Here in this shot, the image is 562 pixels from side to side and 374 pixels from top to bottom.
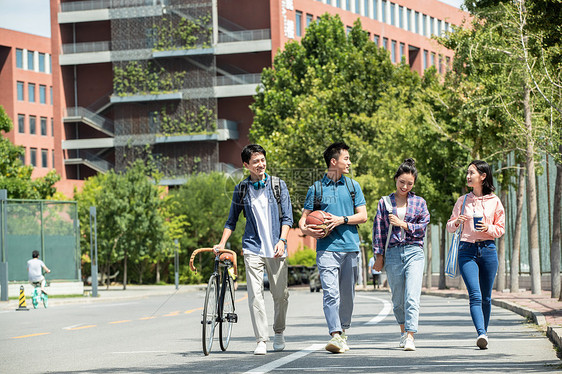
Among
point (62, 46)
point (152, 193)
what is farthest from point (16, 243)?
point (62, 46)

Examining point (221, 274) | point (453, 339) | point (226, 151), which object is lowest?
point (453, 339)

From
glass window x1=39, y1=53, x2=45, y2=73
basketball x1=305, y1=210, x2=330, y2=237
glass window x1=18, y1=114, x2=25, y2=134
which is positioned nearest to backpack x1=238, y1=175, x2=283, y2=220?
basketball x1=305, y1=210, x2=330, y2=237

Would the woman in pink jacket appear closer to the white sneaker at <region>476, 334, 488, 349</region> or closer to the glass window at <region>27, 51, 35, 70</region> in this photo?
the white sneaker at <region>476, 334, 488, 349</region>

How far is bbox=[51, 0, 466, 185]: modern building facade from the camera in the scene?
3130 inches

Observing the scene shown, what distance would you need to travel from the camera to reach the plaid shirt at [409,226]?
11578 millimetres

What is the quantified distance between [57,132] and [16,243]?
4422 centimetres

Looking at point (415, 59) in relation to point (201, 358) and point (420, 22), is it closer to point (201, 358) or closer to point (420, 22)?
point (420, 22)

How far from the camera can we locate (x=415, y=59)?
318 ft

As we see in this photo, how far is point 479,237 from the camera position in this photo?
11.7 m

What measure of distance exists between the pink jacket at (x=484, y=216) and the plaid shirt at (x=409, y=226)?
34cm

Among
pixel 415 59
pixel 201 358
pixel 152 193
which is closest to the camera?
pixel 201 358

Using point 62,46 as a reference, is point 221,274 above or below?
below

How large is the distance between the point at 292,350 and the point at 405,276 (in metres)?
1.45

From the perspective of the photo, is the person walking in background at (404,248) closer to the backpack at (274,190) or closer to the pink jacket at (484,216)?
the pink jacket at (484,216)
